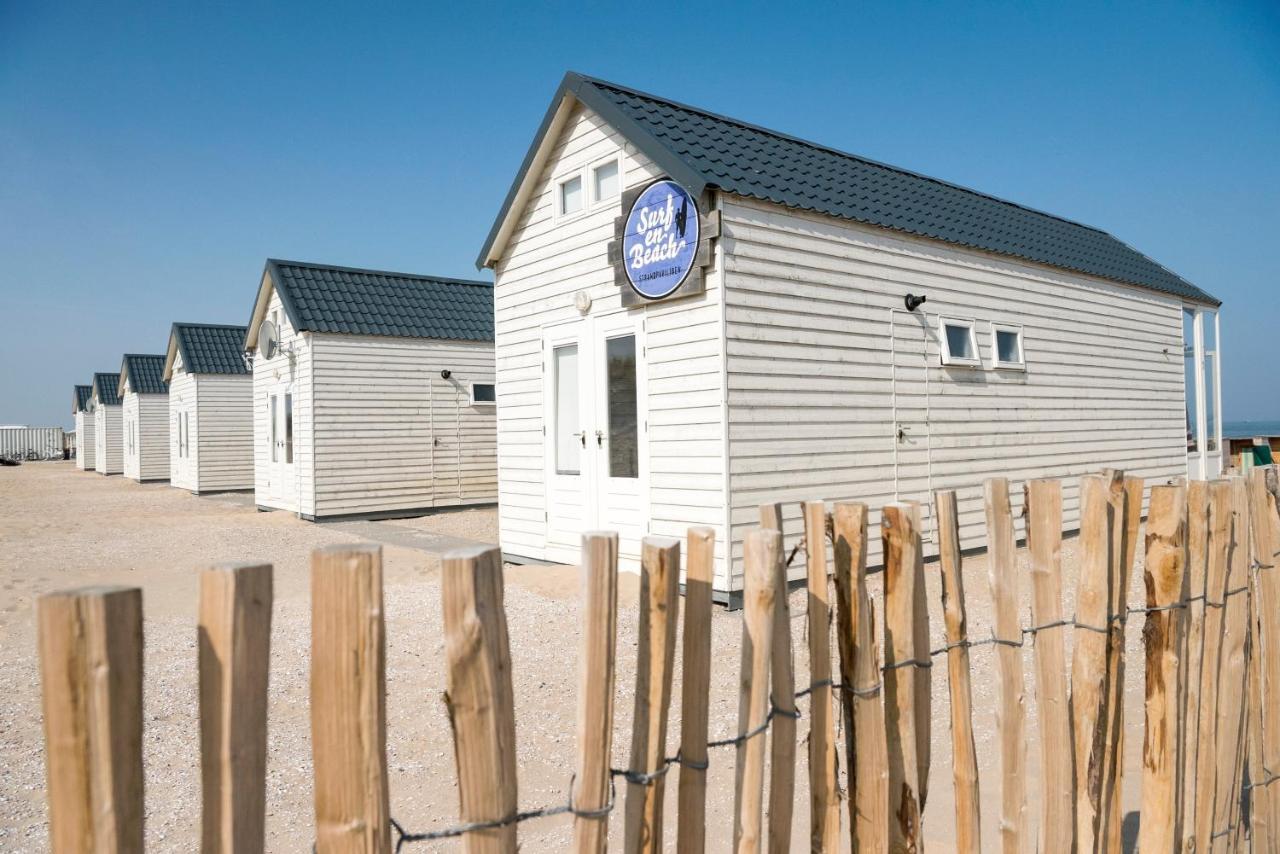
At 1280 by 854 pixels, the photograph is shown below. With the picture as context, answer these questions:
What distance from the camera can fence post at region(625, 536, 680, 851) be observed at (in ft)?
5.65

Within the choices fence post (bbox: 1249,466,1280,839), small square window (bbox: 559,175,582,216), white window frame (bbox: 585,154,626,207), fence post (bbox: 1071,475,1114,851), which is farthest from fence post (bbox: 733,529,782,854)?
small square window (bbox: 559,175,582,216)

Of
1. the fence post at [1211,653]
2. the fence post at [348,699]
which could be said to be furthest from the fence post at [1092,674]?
the fence post at [348,699]

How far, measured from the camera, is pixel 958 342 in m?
10.1

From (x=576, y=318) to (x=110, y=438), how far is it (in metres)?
35.0

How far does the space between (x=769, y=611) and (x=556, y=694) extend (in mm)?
3752

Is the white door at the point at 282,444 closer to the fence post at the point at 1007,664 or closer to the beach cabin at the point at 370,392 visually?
the beach cabin at the point at 370,392

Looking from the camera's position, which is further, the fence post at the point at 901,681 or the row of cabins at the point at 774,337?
the row of cabins at the point at 774,337

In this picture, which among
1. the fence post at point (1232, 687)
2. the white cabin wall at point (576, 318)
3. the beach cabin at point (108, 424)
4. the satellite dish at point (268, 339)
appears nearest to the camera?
the fence post at point (1232, 687)

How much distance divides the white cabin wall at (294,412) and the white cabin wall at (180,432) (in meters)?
6.98

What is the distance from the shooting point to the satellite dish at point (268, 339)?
17.6 metres

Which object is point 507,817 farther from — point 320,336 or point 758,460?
point 320,336

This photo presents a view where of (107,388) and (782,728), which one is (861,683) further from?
(107,388)

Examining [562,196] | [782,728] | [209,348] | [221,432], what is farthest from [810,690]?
[209,348]

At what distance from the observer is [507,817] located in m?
1.50
